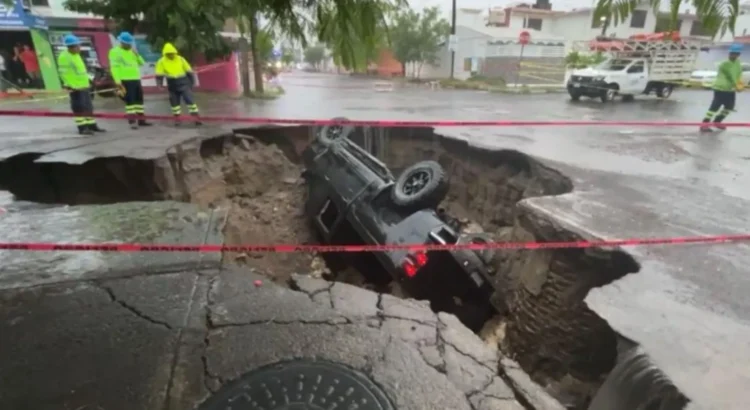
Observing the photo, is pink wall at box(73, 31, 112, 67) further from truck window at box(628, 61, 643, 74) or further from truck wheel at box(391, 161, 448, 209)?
truck window at box(628, 61, 643, 74)

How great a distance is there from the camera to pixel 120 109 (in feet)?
40.3

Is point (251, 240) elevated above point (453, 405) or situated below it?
below

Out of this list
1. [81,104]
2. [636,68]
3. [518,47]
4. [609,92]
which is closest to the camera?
[81,104]

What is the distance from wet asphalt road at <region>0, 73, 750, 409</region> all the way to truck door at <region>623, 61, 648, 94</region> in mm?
9083

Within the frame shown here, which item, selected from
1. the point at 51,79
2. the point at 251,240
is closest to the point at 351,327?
the point at 251,240

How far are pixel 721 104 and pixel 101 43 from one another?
71.3 ft

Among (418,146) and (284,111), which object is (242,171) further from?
(284,111)

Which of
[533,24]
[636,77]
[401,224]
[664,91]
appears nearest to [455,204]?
[401,224]

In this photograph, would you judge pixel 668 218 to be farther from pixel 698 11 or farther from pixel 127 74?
pixel 127 74

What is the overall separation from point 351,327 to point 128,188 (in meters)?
4.24

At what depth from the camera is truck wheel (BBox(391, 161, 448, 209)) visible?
4352 millimetres

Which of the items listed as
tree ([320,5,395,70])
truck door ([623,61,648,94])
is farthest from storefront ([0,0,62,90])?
truck door ([623,61,648,94])

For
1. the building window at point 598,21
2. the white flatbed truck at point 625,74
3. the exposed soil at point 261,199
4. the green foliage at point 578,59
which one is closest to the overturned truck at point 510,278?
the exposed soil at point 261,199

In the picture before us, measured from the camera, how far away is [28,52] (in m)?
17.0
